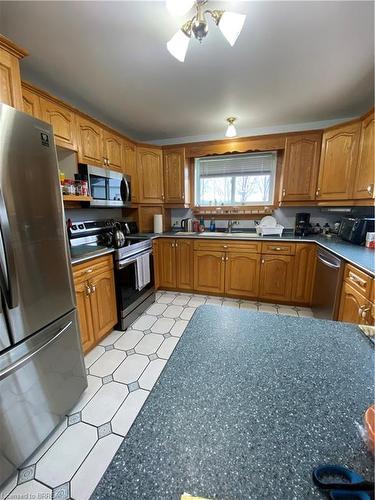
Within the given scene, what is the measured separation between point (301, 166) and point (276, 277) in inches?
56.8

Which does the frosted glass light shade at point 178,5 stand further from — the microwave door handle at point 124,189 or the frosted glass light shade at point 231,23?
the microwave door handle at point 124,189

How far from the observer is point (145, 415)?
0.46m

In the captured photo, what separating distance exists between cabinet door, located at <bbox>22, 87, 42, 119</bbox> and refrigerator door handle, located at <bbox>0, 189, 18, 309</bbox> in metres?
1.16

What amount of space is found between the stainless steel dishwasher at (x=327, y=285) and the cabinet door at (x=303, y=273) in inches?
4.2

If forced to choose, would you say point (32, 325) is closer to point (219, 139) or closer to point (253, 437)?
point (253, 437)

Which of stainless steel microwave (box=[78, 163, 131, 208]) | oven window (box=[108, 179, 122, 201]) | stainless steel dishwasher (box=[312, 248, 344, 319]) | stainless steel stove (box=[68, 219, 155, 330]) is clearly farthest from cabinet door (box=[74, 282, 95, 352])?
stainless steel dishwasher (box=[312, 248, 344, 319])

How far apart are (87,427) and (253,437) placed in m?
1.35

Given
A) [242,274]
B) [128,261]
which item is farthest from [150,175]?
[242,274]

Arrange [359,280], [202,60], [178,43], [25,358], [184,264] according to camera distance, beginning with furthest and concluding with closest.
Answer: [184,264]
[202,60]
[359,280]
[178,43]
[25,358]

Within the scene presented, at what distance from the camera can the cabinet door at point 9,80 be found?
1.25 m

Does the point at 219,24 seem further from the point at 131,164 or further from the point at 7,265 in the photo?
the point at 131,164

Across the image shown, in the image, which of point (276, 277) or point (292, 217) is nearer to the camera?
point (276, 277)

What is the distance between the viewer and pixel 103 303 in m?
2.01

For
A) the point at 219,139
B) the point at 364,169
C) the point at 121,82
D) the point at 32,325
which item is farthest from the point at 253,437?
the point at 219,139
